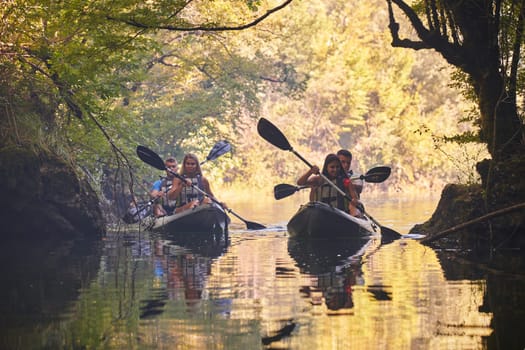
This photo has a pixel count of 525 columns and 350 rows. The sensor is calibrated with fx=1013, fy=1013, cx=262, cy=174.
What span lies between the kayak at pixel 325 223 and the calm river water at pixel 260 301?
8.91 ft

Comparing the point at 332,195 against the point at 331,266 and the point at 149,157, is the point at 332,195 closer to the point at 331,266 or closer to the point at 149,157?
the point at 149,157

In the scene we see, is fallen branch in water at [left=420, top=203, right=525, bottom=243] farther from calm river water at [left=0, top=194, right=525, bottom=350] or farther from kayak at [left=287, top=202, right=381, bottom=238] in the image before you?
kayak at [left=287, top=202, right=381, bottom=238]

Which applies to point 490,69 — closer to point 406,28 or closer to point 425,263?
point 425,263

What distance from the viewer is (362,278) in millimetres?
9266

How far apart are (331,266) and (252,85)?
63.3 feet

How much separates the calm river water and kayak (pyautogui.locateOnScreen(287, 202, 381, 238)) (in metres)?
2.72

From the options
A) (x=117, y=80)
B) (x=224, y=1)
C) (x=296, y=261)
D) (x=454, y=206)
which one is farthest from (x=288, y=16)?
(x=296, y=261)

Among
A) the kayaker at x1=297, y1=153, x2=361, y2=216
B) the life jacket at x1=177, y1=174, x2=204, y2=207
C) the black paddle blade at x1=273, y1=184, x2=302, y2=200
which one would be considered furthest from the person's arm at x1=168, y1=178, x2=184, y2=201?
the kayaker at x1=297, y1=153, x2=361, y2=216

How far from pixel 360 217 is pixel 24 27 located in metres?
6.12

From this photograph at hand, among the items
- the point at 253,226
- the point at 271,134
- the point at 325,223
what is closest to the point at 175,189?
the point at 253,226

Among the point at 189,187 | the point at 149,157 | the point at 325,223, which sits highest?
the point at 149,157

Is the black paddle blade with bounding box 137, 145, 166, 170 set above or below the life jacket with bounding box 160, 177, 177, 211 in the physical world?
above

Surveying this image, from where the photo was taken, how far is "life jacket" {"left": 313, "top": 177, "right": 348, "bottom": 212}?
16.6 meters

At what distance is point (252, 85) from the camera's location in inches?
1168
